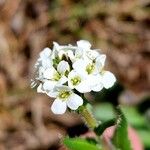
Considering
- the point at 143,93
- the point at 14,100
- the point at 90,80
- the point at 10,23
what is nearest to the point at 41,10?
the point at 10,23

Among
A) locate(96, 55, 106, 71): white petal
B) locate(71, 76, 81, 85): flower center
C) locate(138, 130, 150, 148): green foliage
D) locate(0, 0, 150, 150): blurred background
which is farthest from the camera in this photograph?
locate(0, 0, 150, 150): blurred background

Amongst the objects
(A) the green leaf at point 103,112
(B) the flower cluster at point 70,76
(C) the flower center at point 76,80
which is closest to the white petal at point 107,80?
(B) the flower cluster at point 70,76

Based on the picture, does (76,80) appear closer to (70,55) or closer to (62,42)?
(70,55)

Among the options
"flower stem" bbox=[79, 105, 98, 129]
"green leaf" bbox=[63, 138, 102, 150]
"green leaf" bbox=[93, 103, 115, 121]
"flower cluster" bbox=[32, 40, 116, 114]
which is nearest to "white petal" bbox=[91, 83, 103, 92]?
"flower cluster" bbox=[32, 40, 116, 114]

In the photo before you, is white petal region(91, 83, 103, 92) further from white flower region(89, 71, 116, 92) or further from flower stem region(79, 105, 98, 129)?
flower stem region(79, 105, 98, 129)

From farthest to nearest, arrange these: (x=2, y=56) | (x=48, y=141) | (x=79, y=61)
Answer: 1. (x=2, y=56)
2. (x=48, y=141)
3. (x=79, y=61)

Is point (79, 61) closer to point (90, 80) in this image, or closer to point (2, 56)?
point (90, 80)
